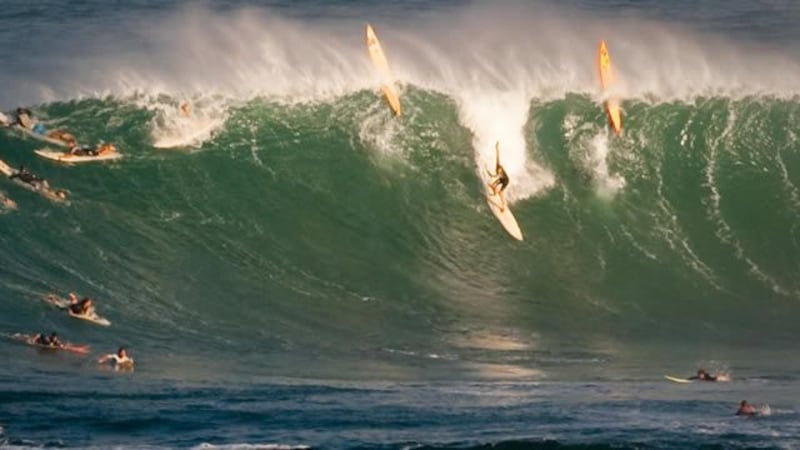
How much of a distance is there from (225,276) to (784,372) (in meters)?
7.90

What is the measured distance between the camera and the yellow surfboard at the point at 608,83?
32.8m

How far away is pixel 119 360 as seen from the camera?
24312 mm

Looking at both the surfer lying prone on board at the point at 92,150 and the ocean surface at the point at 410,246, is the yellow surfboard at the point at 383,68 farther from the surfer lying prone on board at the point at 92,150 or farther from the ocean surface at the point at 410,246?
the surfer lying prone on board at the point at 92,150

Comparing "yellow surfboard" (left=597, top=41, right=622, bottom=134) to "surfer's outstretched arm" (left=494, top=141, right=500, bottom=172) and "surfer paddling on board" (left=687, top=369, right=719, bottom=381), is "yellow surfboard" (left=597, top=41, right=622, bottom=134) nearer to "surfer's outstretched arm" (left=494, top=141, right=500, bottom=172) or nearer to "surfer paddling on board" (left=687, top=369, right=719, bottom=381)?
"surfer's outstretched arm" (left=494, top=141, right=500, bottom=172)

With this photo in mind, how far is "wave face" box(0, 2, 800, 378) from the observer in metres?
27.1

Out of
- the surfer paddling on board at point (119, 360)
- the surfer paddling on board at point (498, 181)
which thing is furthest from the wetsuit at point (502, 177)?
the surfer paddling on board at point (119, 360)

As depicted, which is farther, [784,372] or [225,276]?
[225,276]

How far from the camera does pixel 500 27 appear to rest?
39062 millimetres

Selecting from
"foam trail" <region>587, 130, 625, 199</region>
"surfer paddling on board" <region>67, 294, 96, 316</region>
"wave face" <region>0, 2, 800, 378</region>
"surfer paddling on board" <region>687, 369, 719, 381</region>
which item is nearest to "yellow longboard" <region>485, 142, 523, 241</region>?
"wave face" <region>0, 2, 800, 378</region>

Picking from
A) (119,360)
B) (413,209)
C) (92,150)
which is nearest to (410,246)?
(413,209)

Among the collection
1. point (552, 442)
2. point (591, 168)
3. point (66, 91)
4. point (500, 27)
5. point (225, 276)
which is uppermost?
point (500, 27)

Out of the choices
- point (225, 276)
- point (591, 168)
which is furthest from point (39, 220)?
point (591, 168)

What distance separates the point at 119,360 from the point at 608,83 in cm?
1252

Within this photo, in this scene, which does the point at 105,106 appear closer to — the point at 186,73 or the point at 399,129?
the point at 186,73
